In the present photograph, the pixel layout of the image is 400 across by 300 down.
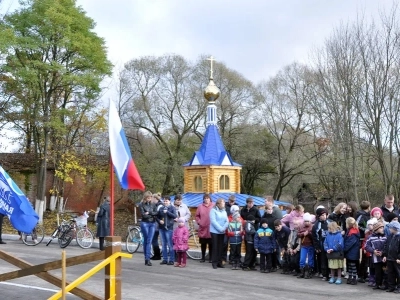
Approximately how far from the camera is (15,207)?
7754mm

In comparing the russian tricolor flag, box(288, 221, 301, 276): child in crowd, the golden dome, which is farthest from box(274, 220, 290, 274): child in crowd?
the golden dome

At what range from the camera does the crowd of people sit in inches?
456

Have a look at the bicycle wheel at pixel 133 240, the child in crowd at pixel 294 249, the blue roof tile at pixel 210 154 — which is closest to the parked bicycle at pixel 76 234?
the bicycle wheel at pixel 133 240

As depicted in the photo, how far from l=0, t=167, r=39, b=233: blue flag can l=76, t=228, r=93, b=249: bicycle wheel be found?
11659 millimetres

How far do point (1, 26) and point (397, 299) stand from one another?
26093 mm

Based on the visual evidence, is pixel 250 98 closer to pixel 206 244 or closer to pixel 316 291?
pixel 206 244

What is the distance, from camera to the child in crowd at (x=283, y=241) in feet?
44.7

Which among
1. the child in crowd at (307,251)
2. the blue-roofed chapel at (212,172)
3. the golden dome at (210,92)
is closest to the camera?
the child in crowd at (307,251)

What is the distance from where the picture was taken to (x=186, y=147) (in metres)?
45.6

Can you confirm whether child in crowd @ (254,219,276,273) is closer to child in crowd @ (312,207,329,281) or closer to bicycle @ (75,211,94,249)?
child in crowd @ (312,207,329,281)

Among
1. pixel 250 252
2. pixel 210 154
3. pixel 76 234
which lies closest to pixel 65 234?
pixel 76 234

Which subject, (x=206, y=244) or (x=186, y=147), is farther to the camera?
(x=186, y=147)

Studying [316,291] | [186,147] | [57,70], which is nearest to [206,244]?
[316,291]

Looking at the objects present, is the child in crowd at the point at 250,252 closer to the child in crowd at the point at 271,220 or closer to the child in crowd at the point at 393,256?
the child in crowd at the point at 271,220
